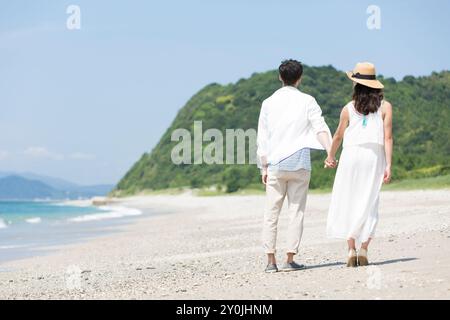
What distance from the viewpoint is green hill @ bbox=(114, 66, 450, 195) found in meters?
69.7

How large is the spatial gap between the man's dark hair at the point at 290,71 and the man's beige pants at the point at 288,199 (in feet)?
3.00

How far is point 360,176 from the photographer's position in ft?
24.0

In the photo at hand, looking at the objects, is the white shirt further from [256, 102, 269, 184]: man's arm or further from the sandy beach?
the sandy beach

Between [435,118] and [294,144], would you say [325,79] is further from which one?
[294,144]

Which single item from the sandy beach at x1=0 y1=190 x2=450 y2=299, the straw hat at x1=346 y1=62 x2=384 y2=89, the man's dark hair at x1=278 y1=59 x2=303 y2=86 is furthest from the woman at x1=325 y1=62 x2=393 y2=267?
the man's dark hair at x1=278 y1=59 x2=303 y2=86

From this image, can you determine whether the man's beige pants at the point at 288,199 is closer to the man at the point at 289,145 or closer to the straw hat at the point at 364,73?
the man at the point at 289,145

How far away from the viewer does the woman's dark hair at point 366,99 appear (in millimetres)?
7227

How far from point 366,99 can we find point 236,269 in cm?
261

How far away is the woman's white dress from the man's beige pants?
0.34 m

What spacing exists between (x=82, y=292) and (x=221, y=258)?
3.24 m

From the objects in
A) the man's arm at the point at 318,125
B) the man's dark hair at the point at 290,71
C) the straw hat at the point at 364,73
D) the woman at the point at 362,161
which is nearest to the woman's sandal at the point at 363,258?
the woman at the point at 362,161

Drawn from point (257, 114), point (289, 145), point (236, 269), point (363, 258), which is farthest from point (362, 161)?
point (257, 114)
